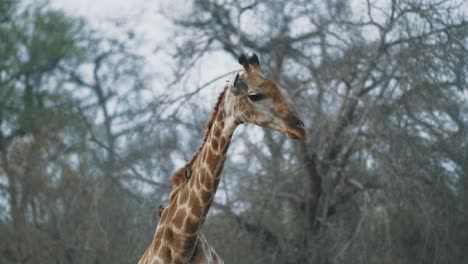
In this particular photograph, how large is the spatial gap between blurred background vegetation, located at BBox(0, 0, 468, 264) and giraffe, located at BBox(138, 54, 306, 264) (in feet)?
20.2

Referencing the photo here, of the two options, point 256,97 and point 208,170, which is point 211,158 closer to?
point 208,170

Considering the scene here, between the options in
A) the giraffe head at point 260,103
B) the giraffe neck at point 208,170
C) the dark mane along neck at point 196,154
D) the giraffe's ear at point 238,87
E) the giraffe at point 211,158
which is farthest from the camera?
the dark mane along neck at point 196,154

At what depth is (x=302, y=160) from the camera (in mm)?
13562

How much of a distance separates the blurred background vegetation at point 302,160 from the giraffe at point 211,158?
6.16 metres

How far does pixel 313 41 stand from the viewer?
13781 mm

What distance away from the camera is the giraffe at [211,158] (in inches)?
205

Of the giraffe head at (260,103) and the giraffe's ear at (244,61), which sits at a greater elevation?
the giraffe's ear at (244,61)

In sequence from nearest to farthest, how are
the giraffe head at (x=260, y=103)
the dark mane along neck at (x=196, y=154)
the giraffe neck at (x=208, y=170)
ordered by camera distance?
the giraffe head at (x=260, y=103), the giraffe neck at (x=208, y=170), the dark mane along neck at (x=196, y=154)

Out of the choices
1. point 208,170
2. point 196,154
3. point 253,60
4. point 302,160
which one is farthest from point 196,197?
point 302,160

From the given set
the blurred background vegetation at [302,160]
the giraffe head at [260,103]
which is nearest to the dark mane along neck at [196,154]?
the giraffe head at [260,103]

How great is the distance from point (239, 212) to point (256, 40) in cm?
294

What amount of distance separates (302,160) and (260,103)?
8374 millimetres

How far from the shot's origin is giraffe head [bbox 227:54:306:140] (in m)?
5.03

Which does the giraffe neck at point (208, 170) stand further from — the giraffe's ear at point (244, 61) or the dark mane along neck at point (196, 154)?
the giraffe's ear at point (244, 61)
